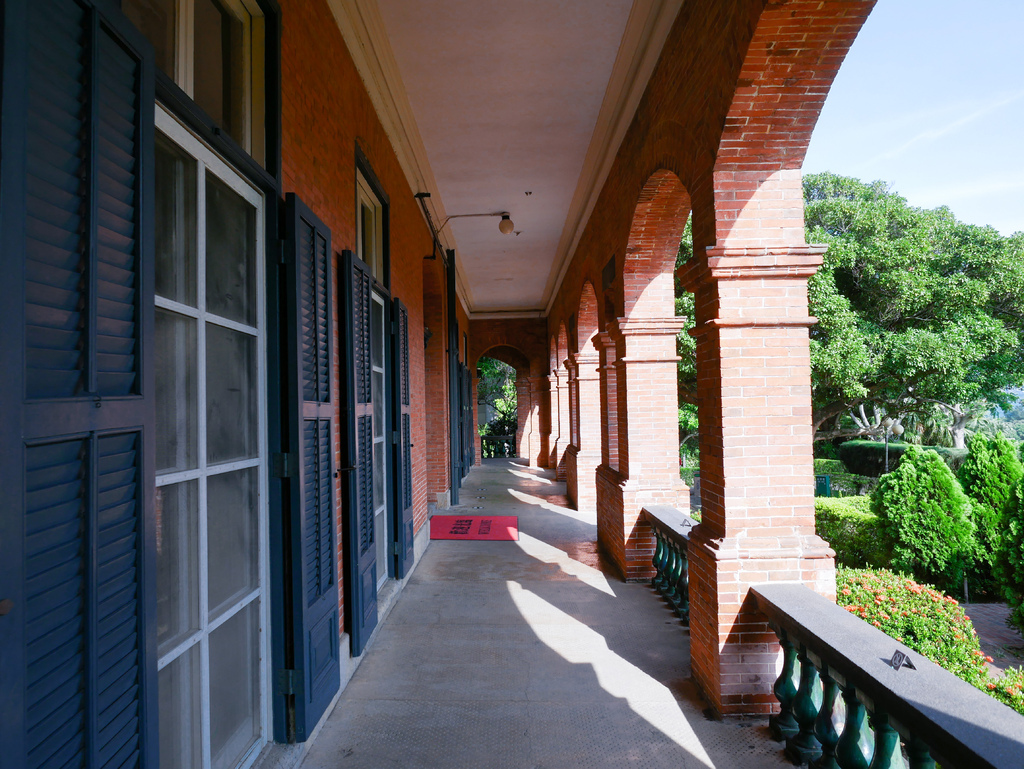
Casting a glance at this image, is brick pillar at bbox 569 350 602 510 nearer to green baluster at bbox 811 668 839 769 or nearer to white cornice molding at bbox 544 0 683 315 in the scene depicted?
white cornice molding at bbox 544 0 683 315

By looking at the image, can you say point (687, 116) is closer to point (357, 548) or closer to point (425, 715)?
point (357, 548)

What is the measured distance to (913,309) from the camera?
11.4 meters

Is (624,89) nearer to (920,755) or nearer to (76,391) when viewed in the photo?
(920,755)

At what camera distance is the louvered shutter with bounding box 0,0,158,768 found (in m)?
0.99

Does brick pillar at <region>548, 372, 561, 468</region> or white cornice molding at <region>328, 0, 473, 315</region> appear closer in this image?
white cornice molding at <region>328, 0, 473, 315</region>

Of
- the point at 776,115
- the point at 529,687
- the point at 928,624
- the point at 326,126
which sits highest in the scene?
the point at 326,126

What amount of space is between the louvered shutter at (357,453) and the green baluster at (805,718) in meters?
2.20

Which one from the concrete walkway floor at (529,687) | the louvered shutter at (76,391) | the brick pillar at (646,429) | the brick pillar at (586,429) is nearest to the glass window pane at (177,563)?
the louvered shutter at (76,391)

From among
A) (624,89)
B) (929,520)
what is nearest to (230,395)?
(624,89)

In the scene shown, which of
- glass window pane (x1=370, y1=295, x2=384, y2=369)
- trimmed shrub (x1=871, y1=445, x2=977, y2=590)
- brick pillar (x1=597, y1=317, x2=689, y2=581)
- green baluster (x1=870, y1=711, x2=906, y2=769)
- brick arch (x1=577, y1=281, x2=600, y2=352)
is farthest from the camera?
brick arch (x1=577, y1=281, x2=600, y2=352)

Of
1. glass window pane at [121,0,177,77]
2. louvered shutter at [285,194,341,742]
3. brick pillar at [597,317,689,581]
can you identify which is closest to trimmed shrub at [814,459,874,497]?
brick pillar at [597,317,689,581]

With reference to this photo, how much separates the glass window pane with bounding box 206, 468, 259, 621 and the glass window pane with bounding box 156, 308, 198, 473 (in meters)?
0.22

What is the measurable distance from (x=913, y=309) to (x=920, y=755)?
37.8 feet

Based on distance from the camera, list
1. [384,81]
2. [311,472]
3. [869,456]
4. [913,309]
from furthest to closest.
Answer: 1. [869,456]
2. [913,309]
3. [384,81]
4. [311,472]
